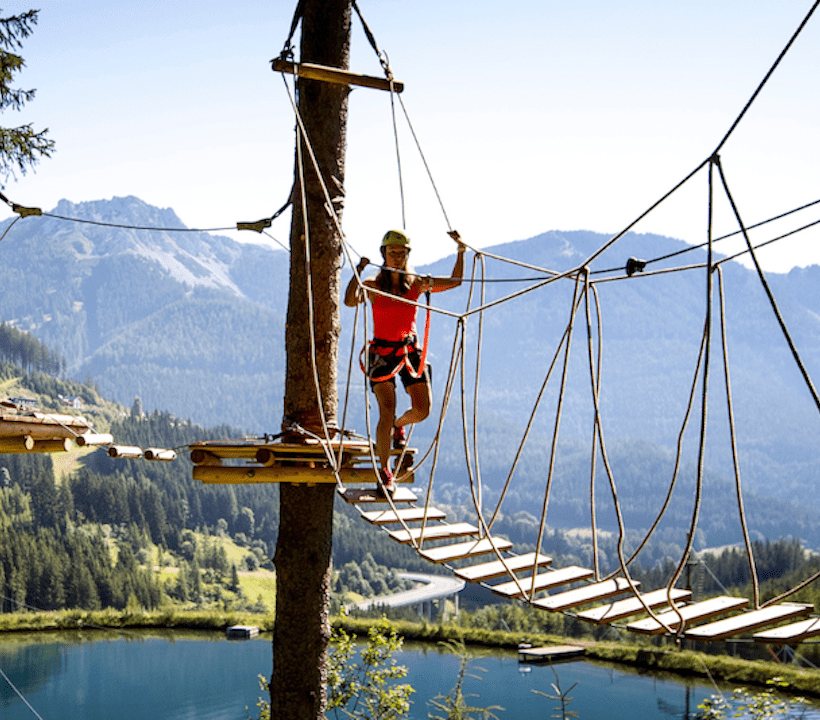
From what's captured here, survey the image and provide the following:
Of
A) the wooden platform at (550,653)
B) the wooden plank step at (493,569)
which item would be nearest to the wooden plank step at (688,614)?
the wooden plank step at (493,569)

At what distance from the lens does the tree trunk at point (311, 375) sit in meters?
5.20

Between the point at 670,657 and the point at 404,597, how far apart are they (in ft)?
203

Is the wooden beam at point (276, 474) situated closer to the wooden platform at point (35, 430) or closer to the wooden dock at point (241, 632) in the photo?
the wooden platform at point (35, 430)

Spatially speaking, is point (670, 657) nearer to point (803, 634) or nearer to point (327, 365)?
point (327, 365)

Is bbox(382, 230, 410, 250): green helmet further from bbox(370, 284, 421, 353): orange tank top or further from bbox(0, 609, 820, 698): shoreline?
bbox(0, 609, 820, 698): shoreline

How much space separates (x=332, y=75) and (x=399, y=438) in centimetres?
209

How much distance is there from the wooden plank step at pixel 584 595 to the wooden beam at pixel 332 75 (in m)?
3.10

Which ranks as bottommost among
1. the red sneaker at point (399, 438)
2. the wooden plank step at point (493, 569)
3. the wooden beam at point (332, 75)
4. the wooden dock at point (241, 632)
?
the wooden dock at point (241, 632)

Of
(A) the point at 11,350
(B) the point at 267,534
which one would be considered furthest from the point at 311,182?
(A) the point at 11,350

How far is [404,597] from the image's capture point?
73.5 m

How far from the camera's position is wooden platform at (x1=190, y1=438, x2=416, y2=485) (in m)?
4.66

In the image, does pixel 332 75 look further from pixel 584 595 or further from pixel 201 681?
pixel 201 681

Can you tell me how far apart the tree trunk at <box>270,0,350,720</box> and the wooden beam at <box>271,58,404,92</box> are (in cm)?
27

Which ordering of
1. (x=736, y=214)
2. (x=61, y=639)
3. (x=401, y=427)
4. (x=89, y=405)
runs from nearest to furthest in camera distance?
(x=736, y=214)
(x=401, y=427)
(x=61, y=639)
(x=89, y=405)
